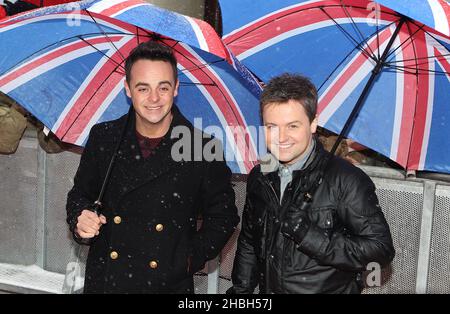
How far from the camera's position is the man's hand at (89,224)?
3555 millimetres

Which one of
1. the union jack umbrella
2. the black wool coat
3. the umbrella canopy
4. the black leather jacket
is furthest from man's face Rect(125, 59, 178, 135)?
the union jack umbrella

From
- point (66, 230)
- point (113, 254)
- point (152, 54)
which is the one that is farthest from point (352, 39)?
point (66, 230)

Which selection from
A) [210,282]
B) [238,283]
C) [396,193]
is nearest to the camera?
[238,283]

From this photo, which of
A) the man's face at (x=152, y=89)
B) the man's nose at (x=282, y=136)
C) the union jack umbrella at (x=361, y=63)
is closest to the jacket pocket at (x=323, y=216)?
the man's nose at (x=282, y=136)

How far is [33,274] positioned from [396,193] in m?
3.14

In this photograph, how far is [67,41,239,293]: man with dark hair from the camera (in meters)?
3.66

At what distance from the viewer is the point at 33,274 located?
20.4 ft

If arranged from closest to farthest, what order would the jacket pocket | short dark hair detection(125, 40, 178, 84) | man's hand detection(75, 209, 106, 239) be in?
the jacket pocket, man's hand detection(75, 209, 106, 239), short dark hair detection(125, 40, 178, 84)

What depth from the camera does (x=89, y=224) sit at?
356 cm

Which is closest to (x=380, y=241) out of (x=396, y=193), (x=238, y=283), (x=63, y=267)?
(x=238, y=283)

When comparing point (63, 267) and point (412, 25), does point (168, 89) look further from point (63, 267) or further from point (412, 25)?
point (63, 267)

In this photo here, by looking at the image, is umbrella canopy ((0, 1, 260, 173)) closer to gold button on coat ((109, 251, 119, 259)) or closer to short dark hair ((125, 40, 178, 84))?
short dark hair ((125, 40, 178, 84))

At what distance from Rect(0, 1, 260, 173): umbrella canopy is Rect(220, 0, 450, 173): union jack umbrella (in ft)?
1.19

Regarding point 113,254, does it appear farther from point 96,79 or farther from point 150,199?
point 96,79
